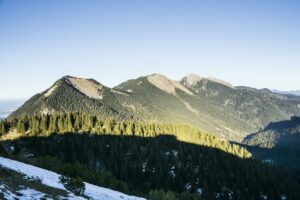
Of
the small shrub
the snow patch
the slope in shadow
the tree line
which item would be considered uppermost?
the snow patch

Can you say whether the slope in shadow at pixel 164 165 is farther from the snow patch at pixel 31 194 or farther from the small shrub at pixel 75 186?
the snow patch at pixel 31 194

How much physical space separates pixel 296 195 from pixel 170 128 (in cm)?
7942

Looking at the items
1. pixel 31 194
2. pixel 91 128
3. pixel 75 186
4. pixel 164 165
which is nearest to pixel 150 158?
pixel 164 165

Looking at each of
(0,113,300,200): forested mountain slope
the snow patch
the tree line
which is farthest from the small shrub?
the tree line

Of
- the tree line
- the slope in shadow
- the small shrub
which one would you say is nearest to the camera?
the small shrub

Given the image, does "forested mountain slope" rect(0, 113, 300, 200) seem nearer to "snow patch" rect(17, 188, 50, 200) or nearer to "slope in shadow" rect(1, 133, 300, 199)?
"slope in shadow" rect(1, 133, 300, 199)

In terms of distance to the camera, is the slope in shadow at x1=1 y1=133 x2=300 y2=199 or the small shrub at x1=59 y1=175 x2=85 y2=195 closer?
the small shrub at x1=59 y1=175 x2=85 y2=195

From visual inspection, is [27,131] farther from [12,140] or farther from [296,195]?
[296,195]

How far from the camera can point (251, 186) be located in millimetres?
137625

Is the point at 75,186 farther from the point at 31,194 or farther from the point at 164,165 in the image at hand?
the point at 164,165

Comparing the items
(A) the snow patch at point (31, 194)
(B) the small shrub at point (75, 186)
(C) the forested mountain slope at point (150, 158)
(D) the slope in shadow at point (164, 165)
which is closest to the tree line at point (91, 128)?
(C) the forested mountain slope at point (150, 158)

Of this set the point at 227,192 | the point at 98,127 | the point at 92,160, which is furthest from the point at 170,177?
the point at 98,127

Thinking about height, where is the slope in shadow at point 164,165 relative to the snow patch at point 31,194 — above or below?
below

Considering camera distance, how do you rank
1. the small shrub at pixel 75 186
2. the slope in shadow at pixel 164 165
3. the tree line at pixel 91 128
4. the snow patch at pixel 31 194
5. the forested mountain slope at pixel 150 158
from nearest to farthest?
1. the snow patch at pixel 31 194
2. the small shrub at pixel 75 186
3. the slope in shadow at pixel 164 165
4. the forested mountain slope at pixel 150 158
5. the tree line at pixel 91 128
